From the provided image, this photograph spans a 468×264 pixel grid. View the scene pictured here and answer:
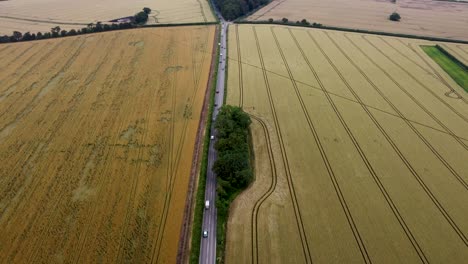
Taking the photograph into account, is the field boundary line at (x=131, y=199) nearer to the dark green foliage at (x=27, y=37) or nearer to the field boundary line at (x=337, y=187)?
the field boundary line at (x=337, y=187)

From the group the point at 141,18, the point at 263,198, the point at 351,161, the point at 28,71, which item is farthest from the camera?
the point at 141,18

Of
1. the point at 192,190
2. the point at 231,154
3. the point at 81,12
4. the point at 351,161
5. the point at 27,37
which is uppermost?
the point at 81,12

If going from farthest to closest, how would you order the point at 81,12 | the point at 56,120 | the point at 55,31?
the point at 81,12, the point at 55,31, the point at 56,120

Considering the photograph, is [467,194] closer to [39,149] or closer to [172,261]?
[172,261]

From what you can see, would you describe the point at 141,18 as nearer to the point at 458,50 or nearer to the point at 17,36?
the point at 17,36

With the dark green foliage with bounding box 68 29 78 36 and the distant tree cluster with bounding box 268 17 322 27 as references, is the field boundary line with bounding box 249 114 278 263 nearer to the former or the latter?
the distant tree cluster with bounding box 268 17 322 27

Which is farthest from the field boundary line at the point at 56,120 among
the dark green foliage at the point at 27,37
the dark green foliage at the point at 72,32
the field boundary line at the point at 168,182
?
the dark green foliage at the point at 27,37

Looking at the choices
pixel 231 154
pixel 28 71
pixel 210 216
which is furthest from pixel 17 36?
pixel 210 216
